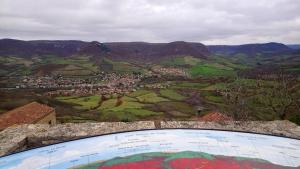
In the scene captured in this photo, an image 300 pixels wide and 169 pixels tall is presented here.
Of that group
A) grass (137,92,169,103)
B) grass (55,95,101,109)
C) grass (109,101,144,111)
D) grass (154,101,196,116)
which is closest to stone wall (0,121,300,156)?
grass (109,101,144,111)

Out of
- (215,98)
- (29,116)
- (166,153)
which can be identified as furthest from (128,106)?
(166,153)

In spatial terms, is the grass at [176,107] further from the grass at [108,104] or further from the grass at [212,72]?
the grass at [212,72]

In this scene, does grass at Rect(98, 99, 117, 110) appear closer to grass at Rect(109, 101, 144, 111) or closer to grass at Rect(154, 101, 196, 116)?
grass at Rect(109, 101, 144, 111)

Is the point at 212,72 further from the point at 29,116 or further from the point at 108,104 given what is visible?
the point at 29,116

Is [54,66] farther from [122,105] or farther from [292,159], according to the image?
[292,159]

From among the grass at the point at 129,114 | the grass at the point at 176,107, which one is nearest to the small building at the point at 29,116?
the grass at the point at 129,114

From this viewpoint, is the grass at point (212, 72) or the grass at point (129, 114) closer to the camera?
the grass at point (129, 114)
